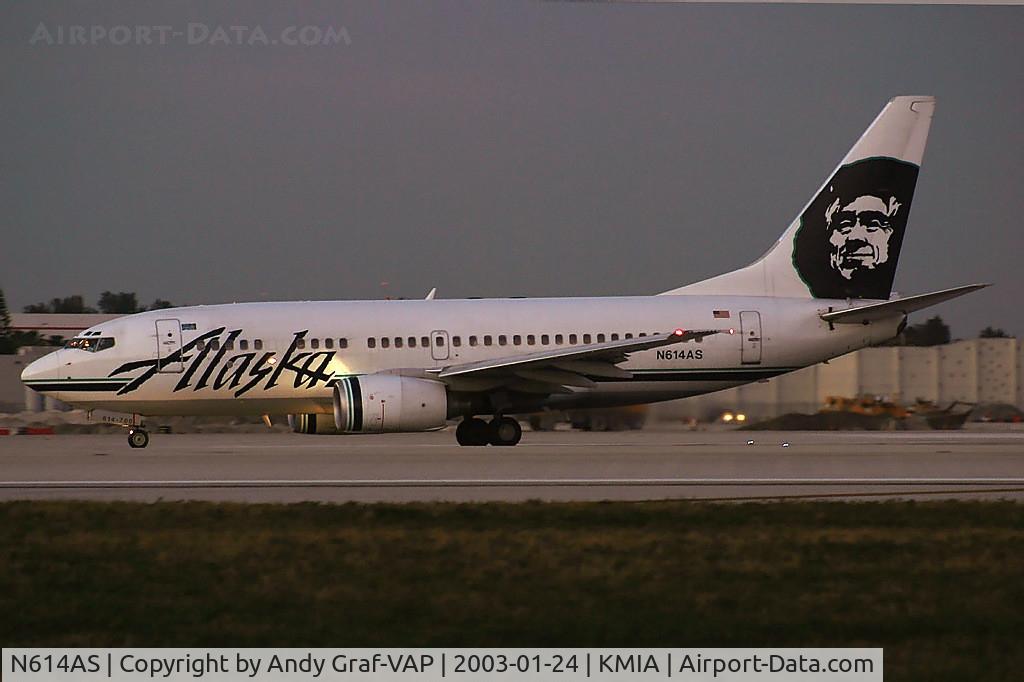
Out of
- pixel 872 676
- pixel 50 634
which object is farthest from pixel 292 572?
pixel 872 676

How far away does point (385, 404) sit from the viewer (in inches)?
973

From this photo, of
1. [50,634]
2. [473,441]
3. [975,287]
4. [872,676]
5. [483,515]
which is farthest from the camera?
[473,441]

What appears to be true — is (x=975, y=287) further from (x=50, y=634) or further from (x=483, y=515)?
(x=50, y=634)

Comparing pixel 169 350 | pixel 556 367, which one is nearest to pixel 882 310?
pixel 556 367

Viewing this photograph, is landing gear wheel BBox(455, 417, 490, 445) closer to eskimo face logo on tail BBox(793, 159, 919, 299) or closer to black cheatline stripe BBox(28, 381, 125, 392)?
black cheatline stripe BBox(28, 381, 125, 392)

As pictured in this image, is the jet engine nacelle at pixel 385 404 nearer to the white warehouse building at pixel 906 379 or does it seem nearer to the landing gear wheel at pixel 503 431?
the landing gear wheel at pixel 503 431

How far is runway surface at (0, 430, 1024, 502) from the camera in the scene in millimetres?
16766

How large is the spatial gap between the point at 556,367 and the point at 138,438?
813 centimetres

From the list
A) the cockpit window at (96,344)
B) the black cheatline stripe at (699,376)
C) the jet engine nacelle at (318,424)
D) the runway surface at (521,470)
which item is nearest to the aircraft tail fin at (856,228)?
the black cheatline stripe at (699,376)

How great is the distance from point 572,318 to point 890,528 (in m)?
15.1

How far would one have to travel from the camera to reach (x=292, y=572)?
1049 cm

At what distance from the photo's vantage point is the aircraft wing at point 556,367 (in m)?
25.6

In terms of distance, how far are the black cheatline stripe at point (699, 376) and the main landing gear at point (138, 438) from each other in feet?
28.3

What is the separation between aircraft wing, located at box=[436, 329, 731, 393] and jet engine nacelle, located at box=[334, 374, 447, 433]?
0.96 metres
